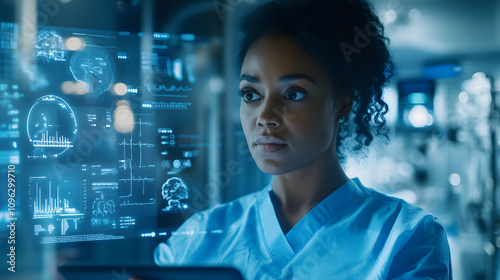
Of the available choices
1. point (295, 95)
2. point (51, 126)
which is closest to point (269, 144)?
point (295, 95)

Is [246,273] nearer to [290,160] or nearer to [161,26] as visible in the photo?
[290,160]

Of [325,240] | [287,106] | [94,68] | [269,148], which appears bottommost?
[325,240]

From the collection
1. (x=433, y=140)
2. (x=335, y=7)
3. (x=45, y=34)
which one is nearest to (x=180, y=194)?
(x=45, y=34)

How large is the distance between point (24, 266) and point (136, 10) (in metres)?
0.72

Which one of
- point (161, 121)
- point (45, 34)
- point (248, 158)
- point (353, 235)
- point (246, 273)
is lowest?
point (246, 273)

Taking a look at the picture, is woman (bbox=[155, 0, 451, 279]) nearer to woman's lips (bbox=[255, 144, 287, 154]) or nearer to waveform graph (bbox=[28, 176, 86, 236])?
woman's lips (bbox=[255, 144, 287, 154])

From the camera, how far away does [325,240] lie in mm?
979

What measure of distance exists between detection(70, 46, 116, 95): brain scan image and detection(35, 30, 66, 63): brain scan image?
32mm

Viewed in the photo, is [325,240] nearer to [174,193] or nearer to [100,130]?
[174,193]

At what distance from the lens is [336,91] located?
1.01m

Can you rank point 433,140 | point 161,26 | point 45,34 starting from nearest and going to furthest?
point 45,34
point 161,26
point 433,140

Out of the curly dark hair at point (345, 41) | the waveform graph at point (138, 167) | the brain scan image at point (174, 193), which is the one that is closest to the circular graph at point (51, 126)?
the waveform graph at point (138, 167)

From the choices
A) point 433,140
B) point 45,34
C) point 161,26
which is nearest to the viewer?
point 45,34

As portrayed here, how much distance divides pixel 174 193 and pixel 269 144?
302mm
